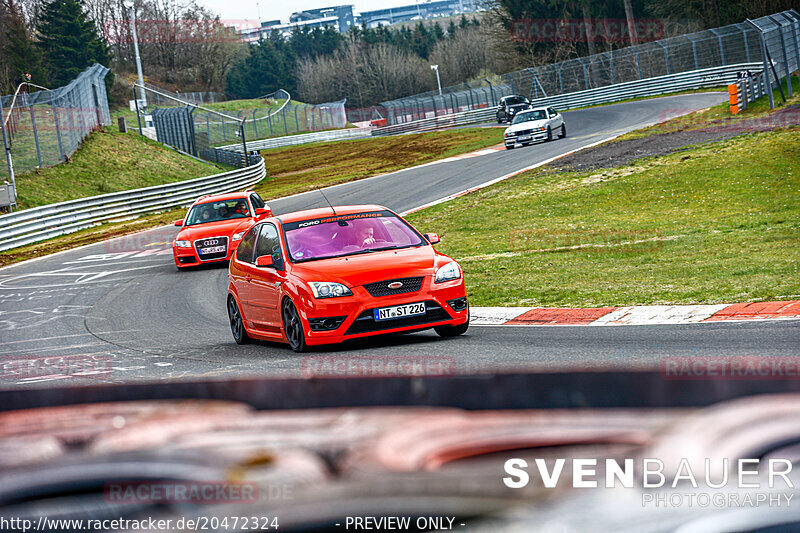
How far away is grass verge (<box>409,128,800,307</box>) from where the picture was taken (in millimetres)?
12289

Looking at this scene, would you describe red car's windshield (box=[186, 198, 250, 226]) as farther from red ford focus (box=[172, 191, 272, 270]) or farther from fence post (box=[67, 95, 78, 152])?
fence post (box=[67, 95, 78, 152])

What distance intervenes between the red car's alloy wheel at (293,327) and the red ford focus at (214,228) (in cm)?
1047

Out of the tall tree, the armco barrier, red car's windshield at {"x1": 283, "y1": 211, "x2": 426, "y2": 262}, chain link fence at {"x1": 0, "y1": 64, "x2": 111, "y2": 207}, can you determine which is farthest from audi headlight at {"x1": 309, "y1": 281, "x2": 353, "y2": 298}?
the tall tree

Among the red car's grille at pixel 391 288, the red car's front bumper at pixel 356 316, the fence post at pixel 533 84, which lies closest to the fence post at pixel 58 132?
the red car's front bumper at pixel 356 316

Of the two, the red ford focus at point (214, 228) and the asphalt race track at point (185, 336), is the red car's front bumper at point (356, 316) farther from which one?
the red ford focus at point (214, 228)

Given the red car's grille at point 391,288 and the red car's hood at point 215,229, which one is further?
the red car's hood at point 215,229

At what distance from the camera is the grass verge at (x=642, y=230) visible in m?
12.3

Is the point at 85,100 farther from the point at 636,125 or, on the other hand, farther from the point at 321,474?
the point at 321,474

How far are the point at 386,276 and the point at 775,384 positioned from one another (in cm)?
763

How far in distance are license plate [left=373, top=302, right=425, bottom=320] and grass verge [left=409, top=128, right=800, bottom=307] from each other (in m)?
2.97

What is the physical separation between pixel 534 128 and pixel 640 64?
75.4 ft

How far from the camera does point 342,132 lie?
88.6m

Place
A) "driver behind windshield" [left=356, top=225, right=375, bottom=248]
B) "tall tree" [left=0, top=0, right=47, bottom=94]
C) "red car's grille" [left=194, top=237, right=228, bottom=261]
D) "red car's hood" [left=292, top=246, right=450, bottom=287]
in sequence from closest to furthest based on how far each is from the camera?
1. "red car's hood" [left=292, top=246, right=450, bottom=287]
2. "driver behind windshield" [left=356, top=225, right=375, bottom=248]
3. "red car's grille" [left=194, top=237, right=228, bottom=261]
4. "tall tree" [left=0, top=0, right=47, bottom=94]

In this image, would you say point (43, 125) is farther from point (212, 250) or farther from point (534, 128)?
point (212, 250)
